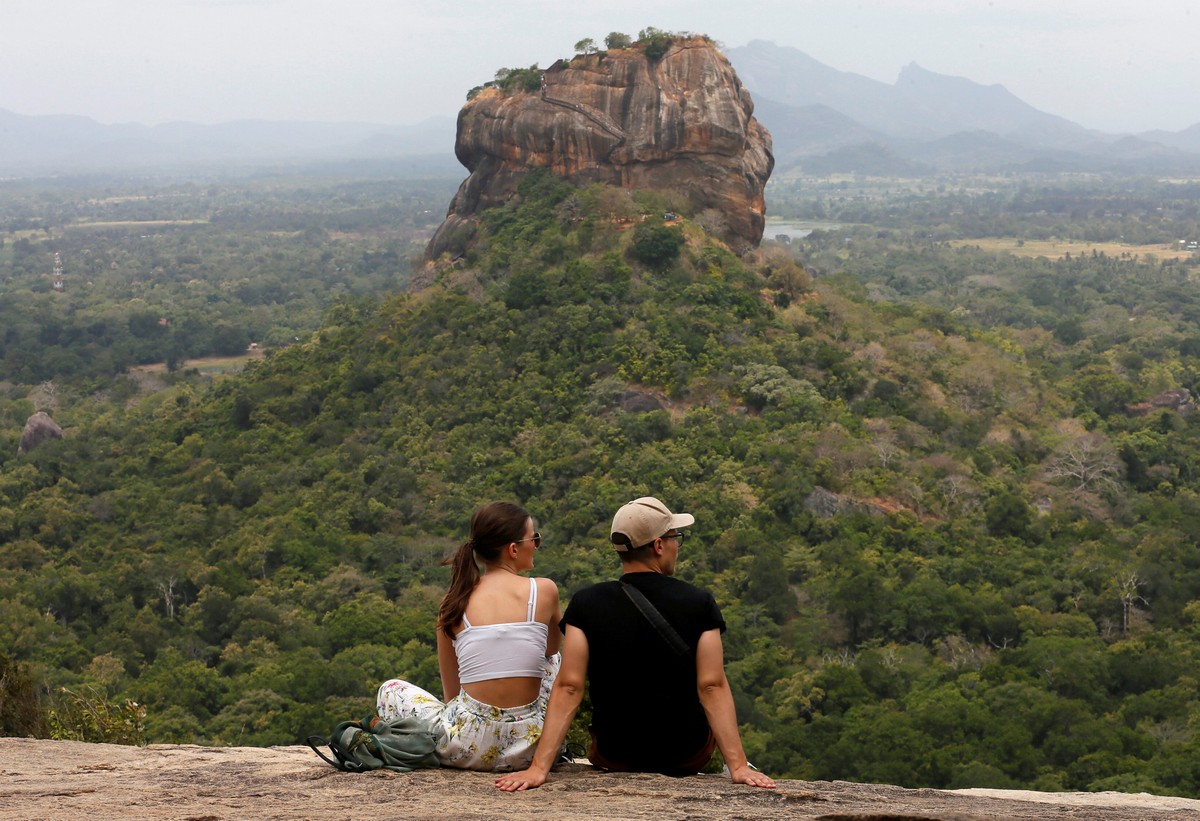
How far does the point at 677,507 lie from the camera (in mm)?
23391

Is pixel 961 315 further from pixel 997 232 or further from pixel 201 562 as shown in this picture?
pixel 997 232

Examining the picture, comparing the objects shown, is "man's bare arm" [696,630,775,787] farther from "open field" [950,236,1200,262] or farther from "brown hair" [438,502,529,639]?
"open field" [950,236,1200,262]

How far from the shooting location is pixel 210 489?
87.6 feet

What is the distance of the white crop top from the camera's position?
5629mm

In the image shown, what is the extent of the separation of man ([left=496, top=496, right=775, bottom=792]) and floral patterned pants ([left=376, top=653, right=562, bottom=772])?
0.82 feet

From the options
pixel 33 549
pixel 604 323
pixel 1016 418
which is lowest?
pixel 33 549

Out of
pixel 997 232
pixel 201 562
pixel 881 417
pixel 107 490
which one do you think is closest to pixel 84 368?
pixel 107 490

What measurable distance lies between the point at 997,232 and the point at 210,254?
6654 cm

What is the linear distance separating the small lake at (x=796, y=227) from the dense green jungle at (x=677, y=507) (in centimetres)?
7298

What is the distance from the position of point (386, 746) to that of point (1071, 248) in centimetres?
9573

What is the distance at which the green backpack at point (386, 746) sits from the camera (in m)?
5.73

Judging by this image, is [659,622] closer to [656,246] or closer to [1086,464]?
[1086,464]

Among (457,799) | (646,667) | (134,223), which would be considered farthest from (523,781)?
(134,223)

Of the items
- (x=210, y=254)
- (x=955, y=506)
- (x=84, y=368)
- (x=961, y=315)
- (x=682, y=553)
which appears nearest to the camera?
(x=682, y=553)
